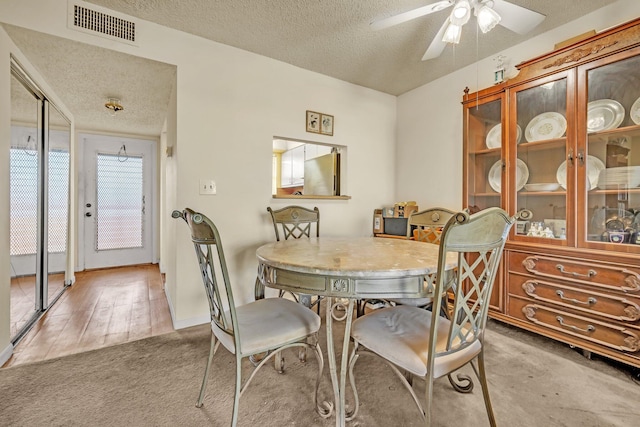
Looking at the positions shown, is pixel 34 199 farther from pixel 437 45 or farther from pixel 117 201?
pixel 437 45

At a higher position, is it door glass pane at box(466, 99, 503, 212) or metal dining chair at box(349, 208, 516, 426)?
door glass pane at box(466, 99, 503, 212)

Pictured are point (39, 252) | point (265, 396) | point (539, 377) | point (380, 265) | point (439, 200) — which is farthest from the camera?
point (439, 200)

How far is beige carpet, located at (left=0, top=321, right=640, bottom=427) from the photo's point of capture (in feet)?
4.34

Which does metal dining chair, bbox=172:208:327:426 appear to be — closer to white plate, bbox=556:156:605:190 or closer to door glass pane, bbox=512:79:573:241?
door glass pane, bbox=512:79:573:241

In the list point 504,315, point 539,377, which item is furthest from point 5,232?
point 504,315

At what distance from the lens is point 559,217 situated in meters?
2.03

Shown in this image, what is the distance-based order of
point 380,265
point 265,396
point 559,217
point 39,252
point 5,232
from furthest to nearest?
point 39,252 < point 559,217 < point 5,232 < point 265,396 < point 380,265

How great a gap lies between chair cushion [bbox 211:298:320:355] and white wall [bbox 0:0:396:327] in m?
1.07

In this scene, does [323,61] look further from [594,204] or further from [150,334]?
[150,334]

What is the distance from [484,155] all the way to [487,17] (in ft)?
3.94

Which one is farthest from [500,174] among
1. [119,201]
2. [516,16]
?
[119,201]

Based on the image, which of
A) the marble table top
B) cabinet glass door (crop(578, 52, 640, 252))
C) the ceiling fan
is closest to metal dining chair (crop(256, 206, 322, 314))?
the marble table top

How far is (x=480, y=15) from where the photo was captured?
1607 millimetres

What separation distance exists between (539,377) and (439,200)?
1775 mm
